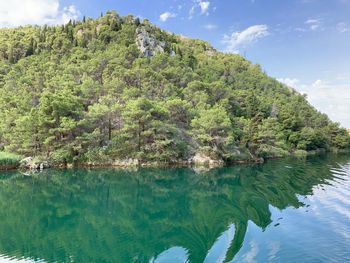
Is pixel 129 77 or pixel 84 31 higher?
pixel 84 31

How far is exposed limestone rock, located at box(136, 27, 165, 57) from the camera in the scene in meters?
78.1

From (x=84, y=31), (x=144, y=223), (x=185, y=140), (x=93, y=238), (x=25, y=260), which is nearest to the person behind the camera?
(x=25, y=260)

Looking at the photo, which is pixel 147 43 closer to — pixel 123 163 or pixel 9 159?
pixel 123 163

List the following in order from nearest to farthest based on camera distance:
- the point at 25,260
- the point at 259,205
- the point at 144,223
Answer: the point at 25,260, the point at 144,223, the point at 259,205

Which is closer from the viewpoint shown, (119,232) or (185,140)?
(119,232)

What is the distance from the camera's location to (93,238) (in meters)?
15.1

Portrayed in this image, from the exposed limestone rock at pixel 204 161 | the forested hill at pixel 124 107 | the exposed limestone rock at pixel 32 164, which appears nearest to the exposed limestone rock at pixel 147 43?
the forested hill at pixel 124 107

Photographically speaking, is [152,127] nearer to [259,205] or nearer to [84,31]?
[259,205]

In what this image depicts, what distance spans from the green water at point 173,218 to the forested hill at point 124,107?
7.90 meters

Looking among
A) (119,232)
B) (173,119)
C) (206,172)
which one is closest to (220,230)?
(119,232)

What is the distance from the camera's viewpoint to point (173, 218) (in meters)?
18.9

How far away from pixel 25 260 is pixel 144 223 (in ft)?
23.0

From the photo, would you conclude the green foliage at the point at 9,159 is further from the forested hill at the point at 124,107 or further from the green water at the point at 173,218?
the forested hill at the point at 124,107

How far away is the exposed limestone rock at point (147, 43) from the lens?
78.1m
